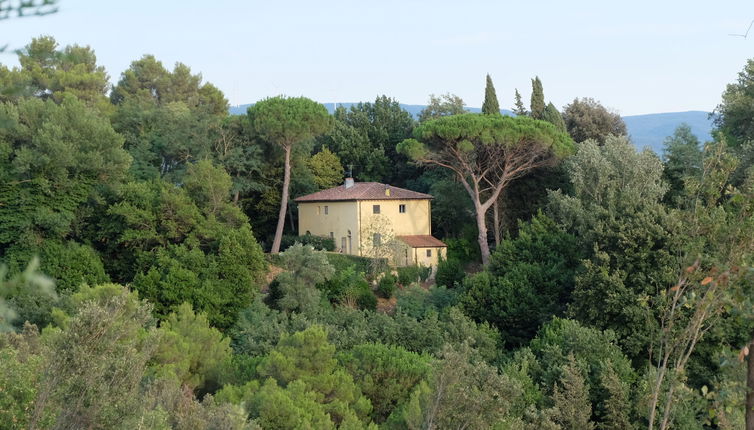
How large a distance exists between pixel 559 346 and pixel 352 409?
6332 mm

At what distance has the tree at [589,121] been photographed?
42719 millimetres

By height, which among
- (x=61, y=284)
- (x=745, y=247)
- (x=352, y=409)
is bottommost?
(x=352, y=409)

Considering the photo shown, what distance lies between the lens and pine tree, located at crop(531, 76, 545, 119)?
4172 cm

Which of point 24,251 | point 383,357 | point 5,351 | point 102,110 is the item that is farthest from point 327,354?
point 102,110

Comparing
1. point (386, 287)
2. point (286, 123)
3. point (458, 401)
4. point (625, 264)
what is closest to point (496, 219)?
point (386, 287)

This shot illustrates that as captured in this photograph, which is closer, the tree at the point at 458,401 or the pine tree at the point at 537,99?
the tree at the point at 458,401

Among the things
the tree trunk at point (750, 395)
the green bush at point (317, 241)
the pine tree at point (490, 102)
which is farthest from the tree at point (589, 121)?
the tree trunk at point (750, 395)

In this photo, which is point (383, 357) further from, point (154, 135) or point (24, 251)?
point (154, 135)

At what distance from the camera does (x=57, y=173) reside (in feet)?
105

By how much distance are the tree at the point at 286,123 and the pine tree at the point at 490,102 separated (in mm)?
7929

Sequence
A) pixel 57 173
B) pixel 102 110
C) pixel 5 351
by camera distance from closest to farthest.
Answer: pixel 5 351 < pixel 57 173 < pixel 102 110

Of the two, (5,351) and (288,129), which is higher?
(288,129)

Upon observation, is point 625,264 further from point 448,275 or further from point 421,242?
point 421,242

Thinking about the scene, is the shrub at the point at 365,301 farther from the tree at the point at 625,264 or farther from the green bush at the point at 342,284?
the tree at the point at 625,264
